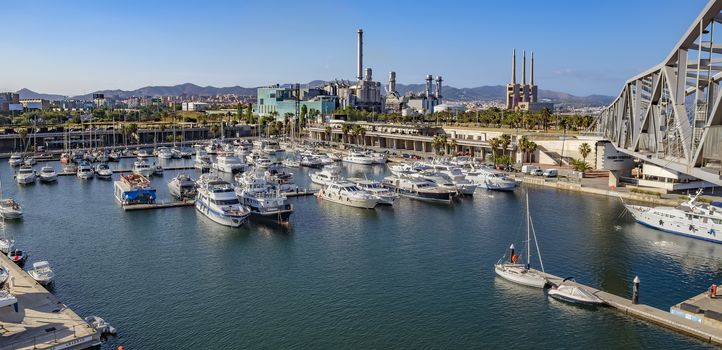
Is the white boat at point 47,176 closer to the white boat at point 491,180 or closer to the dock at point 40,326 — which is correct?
the dock at point 40,326

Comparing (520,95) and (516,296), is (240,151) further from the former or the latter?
(520,95)

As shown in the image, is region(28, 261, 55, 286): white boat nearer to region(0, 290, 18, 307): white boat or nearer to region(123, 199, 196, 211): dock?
region(0, 290, 18, 307): white boat

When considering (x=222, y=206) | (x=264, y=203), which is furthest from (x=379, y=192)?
(x=222, y=206)

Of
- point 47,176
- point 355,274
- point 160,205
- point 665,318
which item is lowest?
point 355,274

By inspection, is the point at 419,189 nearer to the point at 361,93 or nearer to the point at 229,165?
the point at 229,165

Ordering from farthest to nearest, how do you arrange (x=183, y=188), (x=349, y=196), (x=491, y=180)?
1. (x=491, y=180)
2. (x=183, y=188)
3. (x=349, y=196)

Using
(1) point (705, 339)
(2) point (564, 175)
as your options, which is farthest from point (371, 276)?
(2) point (564, 175)

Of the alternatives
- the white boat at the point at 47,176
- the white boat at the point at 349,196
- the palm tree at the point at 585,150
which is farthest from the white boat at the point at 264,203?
the palm tree at the point at 585,150
